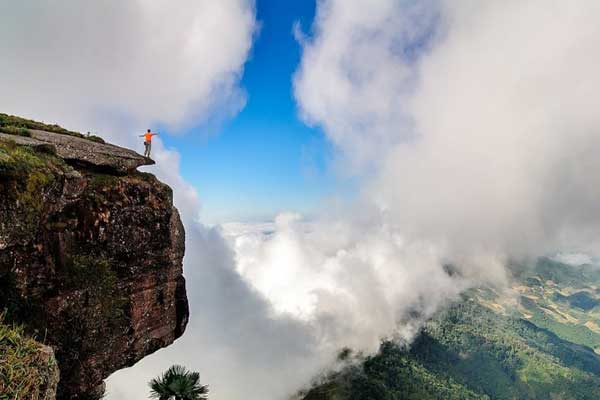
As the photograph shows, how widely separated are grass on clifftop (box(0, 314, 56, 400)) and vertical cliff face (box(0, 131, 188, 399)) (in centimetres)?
321

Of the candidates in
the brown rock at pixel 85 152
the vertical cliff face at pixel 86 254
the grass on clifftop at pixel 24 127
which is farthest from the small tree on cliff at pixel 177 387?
the grass on clifftop at pixel 24 127

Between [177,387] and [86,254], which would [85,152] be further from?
[177,387]

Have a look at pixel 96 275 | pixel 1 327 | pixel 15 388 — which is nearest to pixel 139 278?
pixel 96 275

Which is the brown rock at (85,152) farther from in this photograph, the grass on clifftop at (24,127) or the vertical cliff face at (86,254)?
the grass on clifftop at (24,127)

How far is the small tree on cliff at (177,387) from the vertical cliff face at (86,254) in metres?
9.61

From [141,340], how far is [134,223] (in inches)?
253

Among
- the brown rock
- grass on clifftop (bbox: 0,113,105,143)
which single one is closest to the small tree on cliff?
the brown rock

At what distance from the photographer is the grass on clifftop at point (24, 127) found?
16.7 metres

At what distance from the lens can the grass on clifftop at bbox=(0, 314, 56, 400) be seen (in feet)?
29.9

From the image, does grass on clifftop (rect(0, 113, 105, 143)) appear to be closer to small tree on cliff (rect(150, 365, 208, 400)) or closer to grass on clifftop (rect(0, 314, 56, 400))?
grass on clifftop (rect(0, 314, 56, 400))

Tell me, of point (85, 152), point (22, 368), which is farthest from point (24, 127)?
point (22, 368)

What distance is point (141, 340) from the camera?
722 inches

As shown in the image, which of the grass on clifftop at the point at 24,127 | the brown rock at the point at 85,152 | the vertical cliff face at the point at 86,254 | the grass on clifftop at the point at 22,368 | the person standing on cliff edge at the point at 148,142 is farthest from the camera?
the person standing on cliff edge at the point at 148,142

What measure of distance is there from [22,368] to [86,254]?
6.66 m
